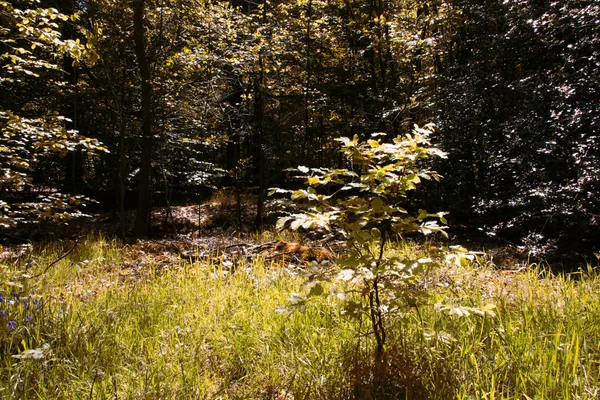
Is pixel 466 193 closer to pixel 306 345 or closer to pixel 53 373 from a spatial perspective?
pixel 306 345

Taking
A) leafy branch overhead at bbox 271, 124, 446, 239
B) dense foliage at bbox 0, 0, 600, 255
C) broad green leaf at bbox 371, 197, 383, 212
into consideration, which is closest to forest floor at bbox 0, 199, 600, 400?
leafy branch overhead at bbox 271, 124, 446, 239

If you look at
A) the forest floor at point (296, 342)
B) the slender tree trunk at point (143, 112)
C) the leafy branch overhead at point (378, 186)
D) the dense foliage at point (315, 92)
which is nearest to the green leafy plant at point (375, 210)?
the leafy branch overhead at point (378, 186)

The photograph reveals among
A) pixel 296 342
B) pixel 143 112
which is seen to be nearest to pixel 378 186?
pixel 296 342

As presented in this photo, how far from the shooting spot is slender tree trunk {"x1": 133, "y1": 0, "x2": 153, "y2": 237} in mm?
7398

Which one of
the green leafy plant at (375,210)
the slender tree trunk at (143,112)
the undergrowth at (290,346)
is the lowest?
the undergrowth at (290,346)

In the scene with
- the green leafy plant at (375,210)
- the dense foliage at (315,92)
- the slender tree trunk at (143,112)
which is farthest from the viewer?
the slender tree trunk at (143,112)

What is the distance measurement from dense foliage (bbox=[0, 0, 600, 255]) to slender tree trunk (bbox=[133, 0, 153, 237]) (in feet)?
0.10

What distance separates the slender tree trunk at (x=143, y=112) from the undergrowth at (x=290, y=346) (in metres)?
5.20

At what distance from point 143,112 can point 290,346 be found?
23.1ft

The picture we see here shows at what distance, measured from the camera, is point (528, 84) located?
243 inches

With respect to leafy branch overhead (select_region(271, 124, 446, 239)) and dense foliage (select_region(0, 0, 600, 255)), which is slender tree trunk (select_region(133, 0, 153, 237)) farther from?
leafy branch overhead (select_region(271, 124, 446, 239))

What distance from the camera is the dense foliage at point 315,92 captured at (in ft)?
17.5

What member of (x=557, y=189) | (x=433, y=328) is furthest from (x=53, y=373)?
(x=557, y=189)

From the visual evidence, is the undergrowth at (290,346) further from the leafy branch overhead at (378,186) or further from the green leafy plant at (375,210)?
the leafy branch overhead at (378,186)
